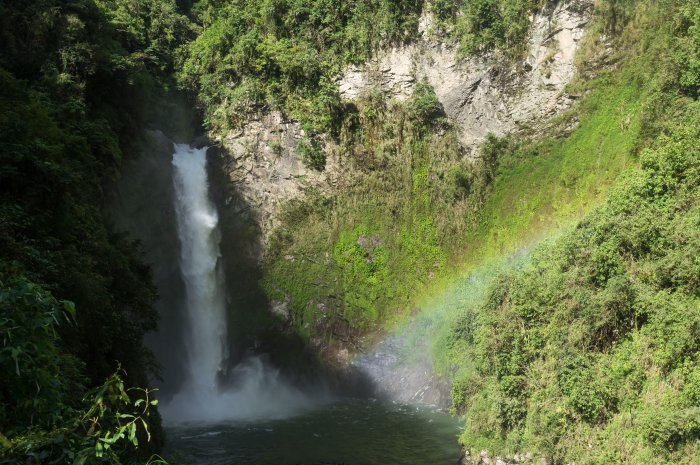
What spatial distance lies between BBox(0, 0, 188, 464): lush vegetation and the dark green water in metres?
4.12

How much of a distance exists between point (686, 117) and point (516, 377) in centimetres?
888

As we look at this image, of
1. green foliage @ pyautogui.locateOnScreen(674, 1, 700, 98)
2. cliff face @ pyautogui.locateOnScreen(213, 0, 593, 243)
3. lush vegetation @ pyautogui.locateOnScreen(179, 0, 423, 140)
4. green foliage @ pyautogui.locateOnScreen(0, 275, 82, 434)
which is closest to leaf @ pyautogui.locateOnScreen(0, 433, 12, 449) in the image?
green foliage @ pyautogui.locateOnScreen(0, 275, 82, 434)

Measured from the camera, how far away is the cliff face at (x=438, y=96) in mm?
27500

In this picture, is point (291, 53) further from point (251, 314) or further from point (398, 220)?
point (251, 314)

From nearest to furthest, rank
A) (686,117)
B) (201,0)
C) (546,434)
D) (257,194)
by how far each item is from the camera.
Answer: (546,434), (686,117), (257,194), (201,0)

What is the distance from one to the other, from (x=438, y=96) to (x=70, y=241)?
886 inches

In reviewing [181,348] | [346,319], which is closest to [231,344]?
[181,348]

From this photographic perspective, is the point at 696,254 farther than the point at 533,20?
No

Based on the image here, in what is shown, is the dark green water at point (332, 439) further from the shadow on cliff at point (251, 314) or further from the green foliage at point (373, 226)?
the green foliage at point (373, 226)

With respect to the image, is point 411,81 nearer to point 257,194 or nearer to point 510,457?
point 257,194

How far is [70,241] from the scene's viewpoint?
11.4 meters

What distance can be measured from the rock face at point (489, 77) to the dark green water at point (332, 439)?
1455 centimetres

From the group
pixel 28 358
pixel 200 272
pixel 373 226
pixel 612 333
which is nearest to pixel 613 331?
pixel 612 333

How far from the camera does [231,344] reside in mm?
27031
